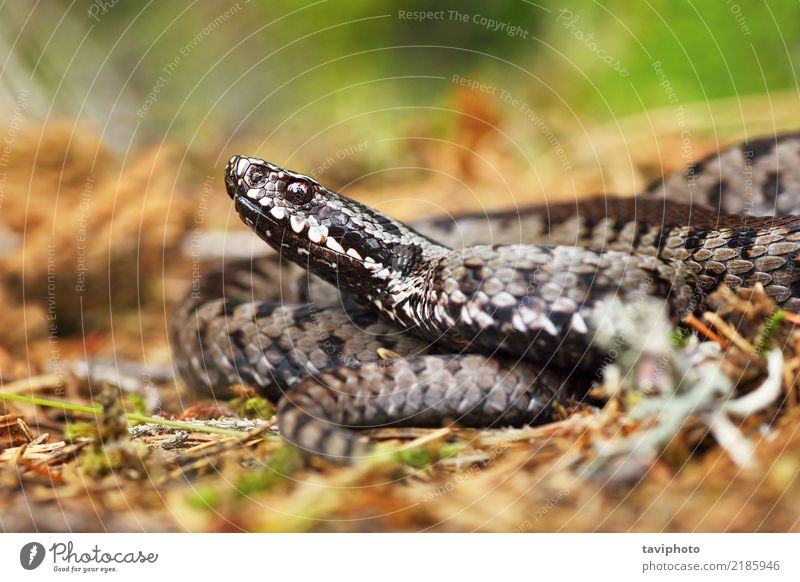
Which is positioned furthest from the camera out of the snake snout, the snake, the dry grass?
the snake snout

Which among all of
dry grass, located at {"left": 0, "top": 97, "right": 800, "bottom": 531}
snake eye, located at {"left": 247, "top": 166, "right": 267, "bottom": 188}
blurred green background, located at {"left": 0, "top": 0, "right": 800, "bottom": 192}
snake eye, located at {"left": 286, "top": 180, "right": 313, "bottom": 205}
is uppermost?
blurred green background, located at {"left": 0, "top": 0, "right": 800, "bottom": 192}

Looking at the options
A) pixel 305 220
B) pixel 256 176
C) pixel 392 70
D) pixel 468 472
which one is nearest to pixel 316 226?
pixel 305 220

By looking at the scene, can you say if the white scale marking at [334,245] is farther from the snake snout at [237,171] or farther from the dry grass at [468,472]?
the dry grass at [468,472]

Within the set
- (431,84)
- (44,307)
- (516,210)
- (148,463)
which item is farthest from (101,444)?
(431,84)

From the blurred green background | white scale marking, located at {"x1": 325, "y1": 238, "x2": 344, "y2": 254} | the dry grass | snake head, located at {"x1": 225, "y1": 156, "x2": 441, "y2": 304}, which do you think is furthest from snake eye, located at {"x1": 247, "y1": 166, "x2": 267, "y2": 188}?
the blurred green background

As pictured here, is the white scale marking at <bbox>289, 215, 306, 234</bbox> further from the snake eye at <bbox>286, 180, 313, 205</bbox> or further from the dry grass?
the dry grass

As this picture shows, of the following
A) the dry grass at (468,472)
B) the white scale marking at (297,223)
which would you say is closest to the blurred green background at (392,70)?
the white scale marking at (297,223)

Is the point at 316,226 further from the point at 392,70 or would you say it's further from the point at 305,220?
the point at 392,70
